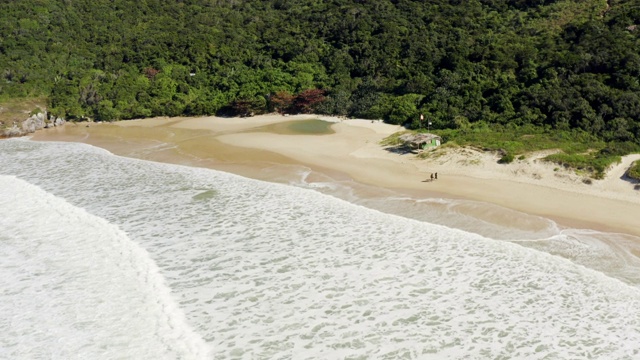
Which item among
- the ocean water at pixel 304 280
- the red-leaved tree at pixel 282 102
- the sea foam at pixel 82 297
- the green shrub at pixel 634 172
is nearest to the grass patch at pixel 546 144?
the green shrub at pixel 634 172

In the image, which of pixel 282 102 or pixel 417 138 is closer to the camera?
pixel 417 138

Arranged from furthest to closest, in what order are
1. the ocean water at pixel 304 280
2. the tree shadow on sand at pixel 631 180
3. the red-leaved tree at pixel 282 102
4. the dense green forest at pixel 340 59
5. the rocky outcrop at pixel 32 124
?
the red-leaved tree at pixel 282 102
the rocky outcrop at pixel 32 124
the dense green forest at pixel 340 59
the tree shadow on sand at pixel 631 180
the ocean water at pixel 304 280

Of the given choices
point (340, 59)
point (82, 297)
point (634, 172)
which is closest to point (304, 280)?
point (82, 297)

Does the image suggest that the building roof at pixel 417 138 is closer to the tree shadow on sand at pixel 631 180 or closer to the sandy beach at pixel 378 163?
the sandy beach at pixel 378 163

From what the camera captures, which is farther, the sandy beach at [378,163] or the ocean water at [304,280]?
the sandy beach at [378,163]

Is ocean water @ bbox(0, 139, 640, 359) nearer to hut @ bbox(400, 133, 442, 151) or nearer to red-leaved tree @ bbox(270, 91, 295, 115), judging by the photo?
hut @ bbox(400, 133, 442, 151)

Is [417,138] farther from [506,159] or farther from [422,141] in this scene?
[506,159]
